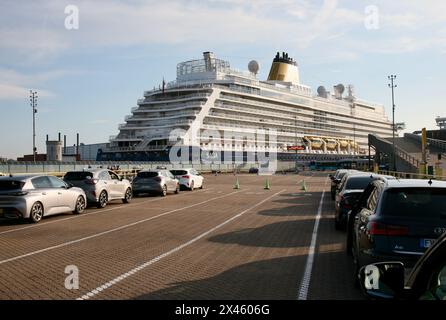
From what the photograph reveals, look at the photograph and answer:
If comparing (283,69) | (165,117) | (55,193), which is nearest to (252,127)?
(165,117)

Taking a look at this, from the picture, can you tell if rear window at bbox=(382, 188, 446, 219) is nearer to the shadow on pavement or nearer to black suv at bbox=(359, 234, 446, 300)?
the shadow on pavement

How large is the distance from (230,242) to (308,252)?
1.81 meters

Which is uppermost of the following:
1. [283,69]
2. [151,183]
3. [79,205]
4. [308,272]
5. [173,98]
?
[283,69]

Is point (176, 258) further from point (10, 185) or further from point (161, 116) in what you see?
point (161, 116)

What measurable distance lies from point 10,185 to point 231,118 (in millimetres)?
60538

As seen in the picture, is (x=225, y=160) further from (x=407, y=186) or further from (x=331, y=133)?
(x=407, y=186)

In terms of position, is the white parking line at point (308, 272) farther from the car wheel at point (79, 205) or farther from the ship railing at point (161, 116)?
the ship railing at point (161, 116)

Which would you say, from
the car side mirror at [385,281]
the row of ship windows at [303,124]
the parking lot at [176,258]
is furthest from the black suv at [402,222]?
the row of ship windows at [303,124]

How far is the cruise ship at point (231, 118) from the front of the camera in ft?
215

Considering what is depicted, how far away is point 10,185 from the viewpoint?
12641 mm

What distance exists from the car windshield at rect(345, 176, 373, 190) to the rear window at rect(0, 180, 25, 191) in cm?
861

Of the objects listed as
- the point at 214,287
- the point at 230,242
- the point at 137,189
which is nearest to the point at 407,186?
the point at 214,287

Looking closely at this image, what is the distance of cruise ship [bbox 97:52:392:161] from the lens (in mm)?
65438

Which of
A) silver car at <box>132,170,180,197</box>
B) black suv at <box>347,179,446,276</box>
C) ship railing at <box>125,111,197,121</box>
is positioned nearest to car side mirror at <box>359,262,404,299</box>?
black suv at <box>347,179,446,276</box>
